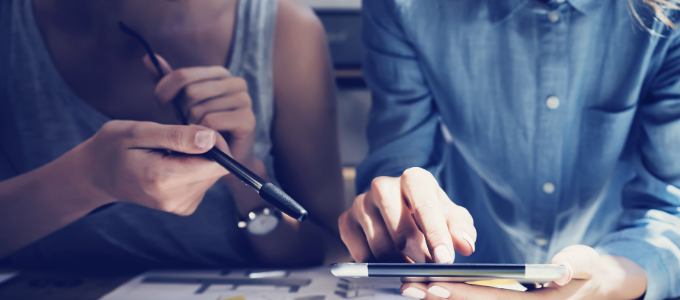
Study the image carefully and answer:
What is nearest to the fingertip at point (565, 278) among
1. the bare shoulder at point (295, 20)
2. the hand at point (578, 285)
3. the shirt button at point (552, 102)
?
the hand at point (578, 285)

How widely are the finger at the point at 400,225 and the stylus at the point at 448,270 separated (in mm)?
62

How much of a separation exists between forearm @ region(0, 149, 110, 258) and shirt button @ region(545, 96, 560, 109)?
1.59 feet

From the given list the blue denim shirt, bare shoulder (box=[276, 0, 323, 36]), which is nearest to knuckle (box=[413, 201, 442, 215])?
the blue denim shirt

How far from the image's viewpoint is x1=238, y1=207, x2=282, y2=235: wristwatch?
424mm

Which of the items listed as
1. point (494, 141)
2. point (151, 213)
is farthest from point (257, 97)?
point (494, 141)

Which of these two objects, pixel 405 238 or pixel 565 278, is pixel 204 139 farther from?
pixel 565 278

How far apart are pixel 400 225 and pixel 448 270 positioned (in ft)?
0.26

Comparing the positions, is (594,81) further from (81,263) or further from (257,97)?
(81,263)

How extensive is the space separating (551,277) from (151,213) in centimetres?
37

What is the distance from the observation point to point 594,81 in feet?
1.48

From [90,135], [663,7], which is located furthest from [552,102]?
[90,135]

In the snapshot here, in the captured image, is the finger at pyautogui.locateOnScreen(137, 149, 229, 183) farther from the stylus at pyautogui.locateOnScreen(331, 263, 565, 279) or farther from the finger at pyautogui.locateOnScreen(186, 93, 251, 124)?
the stylus at pyautogui.locateOnScreen(331, 263, 565, 279)

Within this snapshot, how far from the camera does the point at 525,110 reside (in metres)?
0.47

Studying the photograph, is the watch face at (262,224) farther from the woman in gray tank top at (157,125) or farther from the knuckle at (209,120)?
the knuckle at (209,120)
